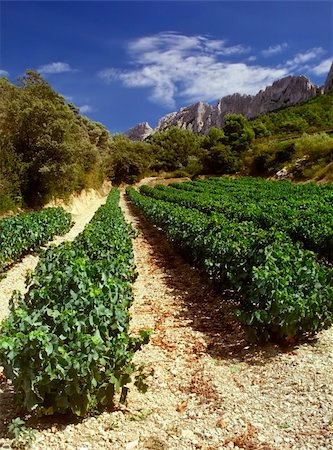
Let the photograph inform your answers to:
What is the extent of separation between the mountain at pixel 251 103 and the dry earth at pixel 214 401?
348 ft

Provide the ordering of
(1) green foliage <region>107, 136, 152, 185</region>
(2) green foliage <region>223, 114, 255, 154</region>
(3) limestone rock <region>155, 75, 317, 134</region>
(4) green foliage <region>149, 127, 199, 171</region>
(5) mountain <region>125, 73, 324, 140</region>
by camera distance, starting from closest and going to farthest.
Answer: (2) green foliage <region>223, 114, 255, 154</region> → (1) green foliage <region>107, 136, 152, 185</region> → (4) green foliage <region>149, 127, 199, 171</region> → (5) mountain <region>125, 73, 324, 140</region> → (3) limestone rock <region>155, 75, 317, 134</region>

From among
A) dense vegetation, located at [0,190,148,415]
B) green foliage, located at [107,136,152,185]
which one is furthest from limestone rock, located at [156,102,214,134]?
dense vegetation, located at [0,190,148,415]

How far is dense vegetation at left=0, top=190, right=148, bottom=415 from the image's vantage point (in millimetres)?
4121

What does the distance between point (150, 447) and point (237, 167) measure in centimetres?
5743

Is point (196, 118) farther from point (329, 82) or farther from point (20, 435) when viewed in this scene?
point (20, 435)

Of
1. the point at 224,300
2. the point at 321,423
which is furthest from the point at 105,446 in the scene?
the point at 224,300

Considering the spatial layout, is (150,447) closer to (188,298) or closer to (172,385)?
(172,385)

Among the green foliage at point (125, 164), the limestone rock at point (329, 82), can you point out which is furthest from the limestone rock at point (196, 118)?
the green foliage at point (125, 164)

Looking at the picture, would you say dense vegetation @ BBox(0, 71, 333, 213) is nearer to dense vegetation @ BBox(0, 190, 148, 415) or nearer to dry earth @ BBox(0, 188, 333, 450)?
dry earth @ BBox(0, 188, 333, 450)

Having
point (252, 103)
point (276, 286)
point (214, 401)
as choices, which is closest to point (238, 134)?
point (276, 286)

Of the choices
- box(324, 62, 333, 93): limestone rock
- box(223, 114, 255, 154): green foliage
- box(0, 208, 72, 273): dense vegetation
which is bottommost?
box(0, 208, 72, 273): dense vegetation

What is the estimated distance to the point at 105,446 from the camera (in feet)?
13.7

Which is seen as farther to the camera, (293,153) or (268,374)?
(293,153)

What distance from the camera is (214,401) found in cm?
505
